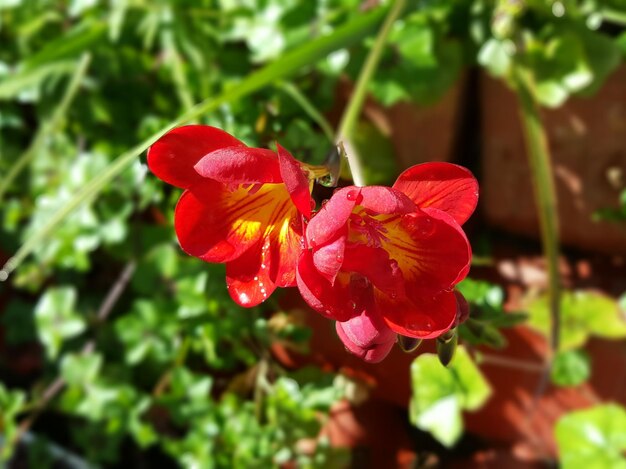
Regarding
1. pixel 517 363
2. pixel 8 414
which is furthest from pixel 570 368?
pixel 8 414

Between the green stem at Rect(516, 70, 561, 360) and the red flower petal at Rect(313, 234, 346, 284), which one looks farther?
the green stem at Rect(516, 70, 561, 360)

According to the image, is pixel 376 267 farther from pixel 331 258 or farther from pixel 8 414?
pixel 8 414

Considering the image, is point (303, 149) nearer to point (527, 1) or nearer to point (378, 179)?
point (378, 179)

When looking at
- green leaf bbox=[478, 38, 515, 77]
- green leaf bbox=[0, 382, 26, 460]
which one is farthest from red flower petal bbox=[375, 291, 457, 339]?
green leaf bbox=[0, 382, 26, 460]

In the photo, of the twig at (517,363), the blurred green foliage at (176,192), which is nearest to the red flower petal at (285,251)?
the blurred green foliage at (176,192)

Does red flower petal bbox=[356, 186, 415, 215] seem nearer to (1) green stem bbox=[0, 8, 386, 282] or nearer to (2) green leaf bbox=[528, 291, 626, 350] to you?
(1) green stem bbox=[0, 8, 386, 282]

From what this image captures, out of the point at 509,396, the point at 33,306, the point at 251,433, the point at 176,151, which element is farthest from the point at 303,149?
the point at 33,306
